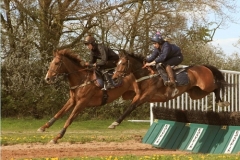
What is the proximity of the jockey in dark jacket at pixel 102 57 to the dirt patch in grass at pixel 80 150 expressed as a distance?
1.61 meters

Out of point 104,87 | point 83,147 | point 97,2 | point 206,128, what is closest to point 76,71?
point 104,87

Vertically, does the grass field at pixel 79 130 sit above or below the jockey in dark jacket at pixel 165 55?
below

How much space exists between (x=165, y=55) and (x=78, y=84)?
2300 mm

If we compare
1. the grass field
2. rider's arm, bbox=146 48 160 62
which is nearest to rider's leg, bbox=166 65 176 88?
rider's arm, bbox=146 48 160 62

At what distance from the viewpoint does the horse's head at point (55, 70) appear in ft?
46.9

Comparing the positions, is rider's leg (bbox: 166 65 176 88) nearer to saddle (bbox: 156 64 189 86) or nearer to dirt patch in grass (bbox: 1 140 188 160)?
saddle (bbox: 156 64 189 86)

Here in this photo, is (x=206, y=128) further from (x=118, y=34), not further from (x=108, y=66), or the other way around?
(x=118, y=34)

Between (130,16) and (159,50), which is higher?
(130,16)

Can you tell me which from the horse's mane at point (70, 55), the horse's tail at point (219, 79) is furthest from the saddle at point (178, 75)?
the horse's mane at point (70, 55)

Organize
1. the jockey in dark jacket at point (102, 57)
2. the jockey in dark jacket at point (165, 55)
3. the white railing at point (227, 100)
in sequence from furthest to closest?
the white railing at point (227, 100), the jockey in dark jacket at point (102, 57), the jockey in dark jacket at point (165, 55)

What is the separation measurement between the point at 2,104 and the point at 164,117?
11784 mm

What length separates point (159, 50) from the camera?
48.5ft

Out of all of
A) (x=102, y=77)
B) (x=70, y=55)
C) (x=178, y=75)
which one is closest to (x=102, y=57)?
(x=102, y=77)

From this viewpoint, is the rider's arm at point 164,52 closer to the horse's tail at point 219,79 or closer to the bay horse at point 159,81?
the bay horse at point 159,81
